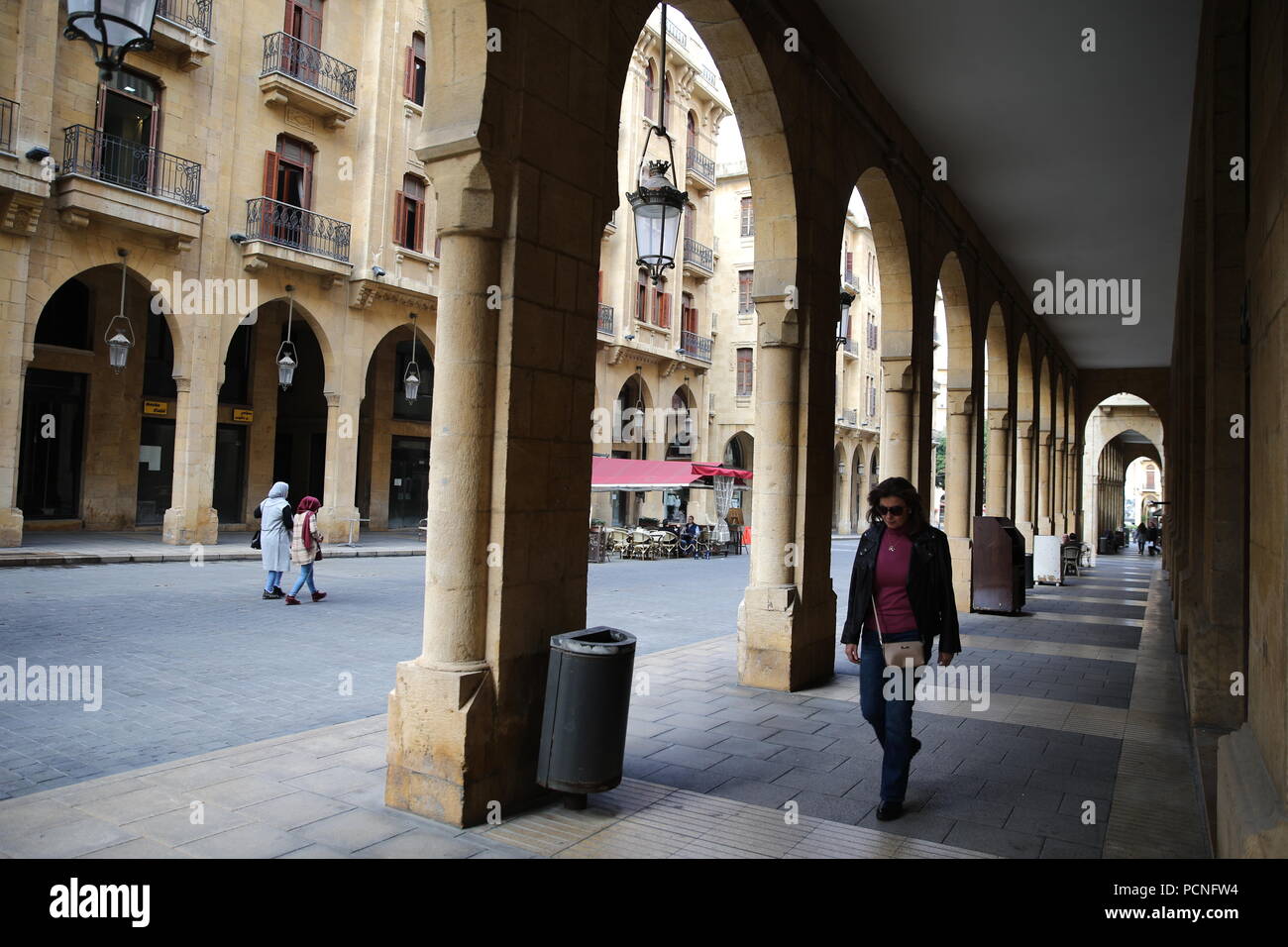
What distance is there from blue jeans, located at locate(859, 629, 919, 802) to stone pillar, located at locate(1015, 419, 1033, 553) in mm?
15988

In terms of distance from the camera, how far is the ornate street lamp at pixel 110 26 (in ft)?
13.7

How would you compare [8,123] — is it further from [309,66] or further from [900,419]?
[900,419]

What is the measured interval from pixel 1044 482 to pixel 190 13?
2252cm

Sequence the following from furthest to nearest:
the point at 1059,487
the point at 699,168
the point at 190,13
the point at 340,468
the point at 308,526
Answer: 1. the point at 699,168
2. the point at 1059,487
3. the point at 340,468
4. the point at 190,13
5. the point at 308,526

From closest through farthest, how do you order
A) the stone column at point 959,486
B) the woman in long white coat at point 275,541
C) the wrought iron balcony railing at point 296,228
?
the woman in long white coat at point 275,541 → the stone column at point 959,486 → the wrought iron balcony railing at point 296,228

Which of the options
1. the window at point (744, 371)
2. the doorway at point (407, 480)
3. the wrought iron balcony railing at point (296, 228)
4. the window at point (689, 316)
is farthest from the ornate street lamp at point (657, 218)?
the window at point (744, 371)

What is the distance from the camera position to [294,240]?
20078mm

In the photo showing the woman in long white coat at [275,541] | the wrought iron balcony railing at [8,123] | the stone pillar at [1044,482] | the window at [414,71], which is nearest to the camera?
the woman in long white coat at [275,541]

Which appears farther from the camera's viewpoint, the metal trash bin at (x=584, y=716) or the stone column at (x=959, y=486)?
the stone column at (x=959, y=486)

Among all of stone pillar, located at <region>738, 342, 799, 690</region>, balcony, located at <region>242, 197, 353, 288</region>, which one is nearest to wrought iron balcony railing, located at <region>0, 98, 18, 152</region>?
balcony, located at <region>242, 197, 353, 288</region>

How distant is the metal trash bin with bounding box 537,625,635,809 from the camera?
13.8ft

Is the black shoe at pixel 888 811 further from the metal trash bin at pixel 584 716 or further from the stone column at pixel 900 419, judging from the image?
the stone column at pixel 900 419

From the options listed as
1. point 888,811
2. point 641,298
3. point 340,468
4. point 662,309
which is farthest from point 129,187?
point 888,811

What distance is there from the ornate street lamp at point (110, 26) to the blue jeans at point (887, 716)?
4740 mm
